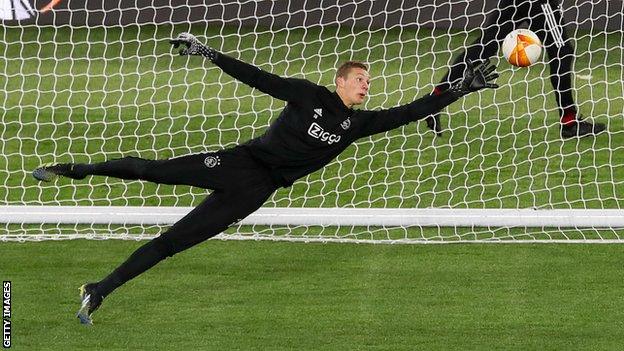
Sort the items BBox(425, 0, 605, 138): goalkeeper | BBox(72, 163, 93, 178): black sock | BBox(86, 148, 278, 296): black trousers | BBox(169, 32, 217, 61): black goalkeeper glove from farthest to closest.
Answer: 1. BBox(425, 0, 605, 138): goalkeeper
2. BBox(72, 163, 93, 178): black sock
3. BBox(86, 148, 278, 296): black trousers
4. BBox(169, 32, 217, 61): black goalkeeper glove

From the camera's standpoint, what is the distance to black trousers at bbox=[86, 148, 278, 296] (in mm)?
8328

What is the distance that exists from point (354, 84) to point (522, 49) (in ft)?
6.01

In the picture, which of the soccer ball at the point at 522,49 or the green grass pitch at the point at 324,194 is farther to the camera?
the soccer ball at the point at 522,49

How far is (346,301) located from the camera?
8570mm

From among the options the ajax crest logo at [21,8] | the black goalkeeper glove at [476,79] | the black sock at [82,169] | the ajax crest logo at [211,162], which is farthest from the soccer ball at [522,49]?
the ajax crest logo at [21,8]

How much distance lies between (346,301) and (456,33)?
790 centimetres

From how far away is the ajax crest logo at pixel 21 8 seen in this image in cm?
1473

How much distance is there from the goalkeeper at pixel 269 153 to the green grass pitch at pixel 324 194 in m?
0.48

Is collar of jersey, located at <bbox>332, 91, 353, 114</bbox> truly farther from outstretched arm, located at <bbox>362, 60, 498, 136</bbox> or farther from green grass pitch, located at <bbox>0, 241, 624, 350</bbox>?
green grass pitch, located at <bbox>0, 241, 624, 350</bbox>

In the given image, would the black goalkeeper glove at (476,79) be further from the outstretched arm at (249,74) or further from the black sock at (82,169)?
the black sock at (82,169)

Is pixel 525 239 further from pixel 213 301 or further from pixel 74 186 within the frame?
pixel 74 186

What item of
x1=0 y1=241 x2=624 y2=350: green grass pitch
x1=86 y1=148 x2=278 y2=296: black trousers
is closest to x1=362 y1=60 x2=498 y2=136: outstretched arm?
x1=86 y1=148 x2=278 y2=296: black trousers

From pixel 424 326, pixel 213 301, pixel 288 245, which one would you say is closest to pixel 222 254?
pixel 288 245

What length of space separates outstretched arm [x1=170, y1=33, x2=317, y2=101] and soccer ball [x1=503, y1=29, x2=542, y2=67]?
1902 mm
